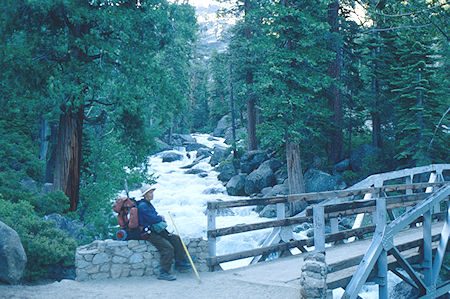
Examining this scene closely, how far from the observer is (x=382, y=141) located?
2645 centimetres

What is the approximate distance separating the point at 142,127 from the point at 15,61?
17.9 feet

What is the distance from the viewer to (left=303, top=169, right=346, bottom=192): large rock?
73.8ft

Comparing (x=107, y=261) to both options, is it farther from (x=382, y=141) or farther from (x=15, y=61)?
(x=382, y=141)

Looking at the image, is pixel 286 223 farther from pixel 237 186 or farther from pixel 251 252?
pixel 237 186

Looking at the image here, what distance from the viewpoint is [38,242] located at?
8555mm

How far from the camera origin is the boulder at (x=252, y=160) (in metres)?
29.9

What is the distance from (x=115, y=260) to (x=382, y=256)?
4835 mm

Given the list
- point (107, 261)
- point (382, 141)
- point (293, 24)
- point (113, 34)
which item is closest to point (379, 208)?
point (107, 261)

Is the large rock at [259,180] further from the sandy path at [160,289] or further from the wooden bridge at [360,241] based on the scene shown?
the sandy path at [160,289]

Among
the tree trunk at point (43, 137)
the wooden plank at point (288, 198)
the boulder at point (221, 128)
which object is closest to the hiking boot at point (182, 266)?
the wooden plank at point (288, 198)

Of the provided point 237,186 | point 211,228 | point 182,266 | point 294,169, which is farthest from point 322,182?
point 182,266

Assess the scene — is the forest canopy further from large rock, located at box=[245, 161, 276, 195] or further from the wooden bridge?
the wooden bridge

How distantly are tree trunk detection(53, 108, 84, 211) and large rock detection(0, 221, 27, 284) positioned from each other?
6.67 metres

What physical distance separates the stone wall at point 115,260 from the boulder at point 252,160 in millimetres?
22203
